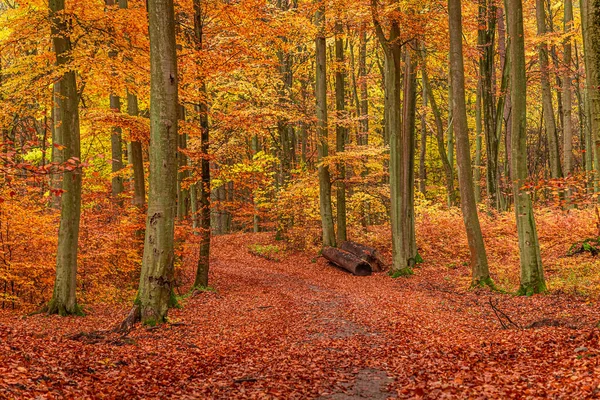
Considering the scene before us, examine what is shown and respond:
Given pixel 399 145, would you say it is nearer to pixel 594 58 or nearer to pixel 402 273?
pixel 402 273

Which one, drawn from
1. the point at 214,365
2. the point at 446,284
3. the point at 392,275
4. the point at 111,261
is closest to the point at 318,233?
the point at 392,275

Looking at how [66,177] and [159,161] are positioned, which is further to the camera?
[66,177]

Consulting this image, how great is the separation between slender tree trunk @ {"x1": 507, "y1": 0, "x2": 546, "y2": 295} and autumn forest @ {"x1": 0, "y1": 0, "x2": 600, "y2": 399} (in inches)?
1.8

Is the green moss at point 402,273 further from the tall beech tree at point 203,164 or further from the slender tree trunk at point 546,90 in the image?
the slender tree trunk at point 546,90

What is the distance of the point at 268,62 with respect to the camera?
13664 millimetres

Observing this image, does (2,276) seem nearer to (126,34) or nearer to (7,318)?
(7,318)

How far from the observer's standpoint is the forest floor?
5.61m

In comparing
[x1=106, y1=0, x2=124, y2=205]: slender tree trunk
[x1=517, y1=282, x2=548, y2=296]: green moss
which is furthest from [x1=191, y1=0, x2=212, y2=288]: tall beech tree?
[x1=517, y1=282, x2=548, y2=296]: green moss

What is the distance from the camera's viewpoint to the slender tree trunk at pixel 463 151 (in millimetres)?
13281

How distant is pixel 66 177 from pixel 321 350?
663 centimetres

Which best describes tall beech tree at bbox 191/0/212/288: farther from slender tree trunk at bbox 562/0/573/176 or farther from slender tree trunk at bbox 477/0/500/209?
slender tree trunk at bbox 562/0/573/176

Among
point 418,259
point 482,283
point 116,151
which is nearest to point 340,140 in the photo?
point 418,259

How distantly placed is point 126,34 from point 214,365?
7925 millimetres

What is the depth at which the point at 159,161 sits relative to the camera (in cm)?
906
